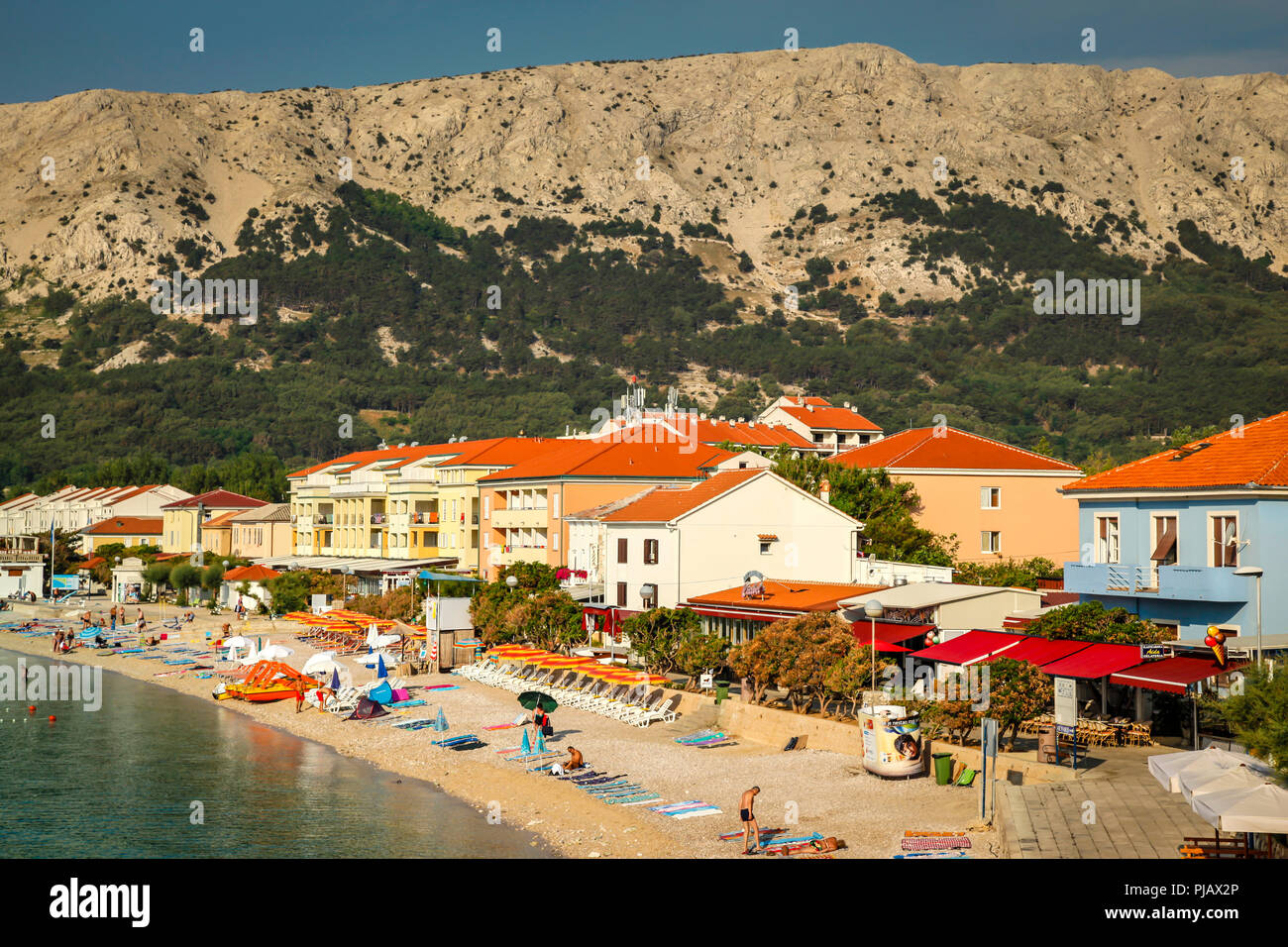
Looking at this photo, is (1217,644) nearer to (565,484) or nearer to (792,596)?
(792,596)

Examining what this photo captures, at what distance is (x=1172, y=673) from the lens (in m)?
24.2

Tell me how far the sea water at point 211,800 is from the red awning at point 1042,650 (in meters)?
11.9

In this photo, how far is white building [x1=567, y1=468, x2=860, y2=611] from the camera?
4681cm

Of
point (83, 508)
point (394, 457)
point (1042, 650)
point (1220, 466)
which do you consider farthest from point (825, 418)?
point (1042, 650)

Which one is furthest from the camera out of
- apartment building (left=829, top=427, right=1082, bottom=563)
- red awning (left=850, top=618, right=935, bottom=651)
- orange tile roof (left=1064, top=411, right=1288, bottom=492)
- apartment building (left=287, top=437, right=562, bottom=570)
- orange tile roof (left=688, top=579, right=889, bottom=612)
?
apartment building (left=287, top=437, right=562, bottom=570)

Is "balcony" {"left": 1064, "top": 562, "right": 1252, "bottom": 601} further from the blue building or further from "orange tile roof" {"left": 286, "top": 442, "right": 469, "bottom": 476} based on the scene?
"orange tile roof" {"left": 286, "top": 442, "right": 469, "bottom": 476}

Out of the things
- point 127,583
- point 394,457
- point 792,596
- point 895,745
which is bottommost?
point 127,583

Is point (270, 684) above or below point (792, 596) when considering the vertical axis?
below

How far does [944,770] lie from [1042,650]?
4.43 metres

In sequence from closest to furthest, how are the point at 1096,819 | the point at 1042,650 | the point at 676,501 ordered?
the point at 1096,819
the point at 1042,650
the point at 676,501

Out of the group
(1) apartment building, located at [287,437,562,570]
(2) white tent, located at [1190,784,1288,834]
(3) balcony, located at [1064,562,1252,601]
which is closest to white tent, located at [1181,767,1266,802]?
(2) white tent, located at [1190,784,1288,834]

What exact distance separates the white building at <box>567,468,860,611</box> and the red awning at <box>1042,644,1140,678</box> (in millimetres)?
21047

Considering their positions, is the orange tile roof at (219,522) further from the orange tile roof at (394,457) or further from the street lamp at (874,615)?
the street lamp at (874,615)
